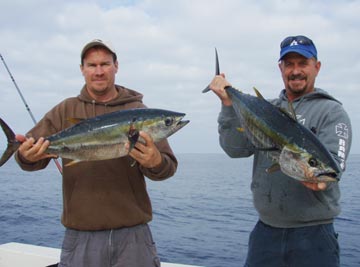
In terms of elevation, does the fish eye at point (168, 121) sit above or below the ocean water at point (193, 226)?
above

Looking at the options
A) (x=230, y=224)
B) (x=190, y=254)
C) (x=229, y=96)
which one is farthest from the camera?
(x=230, y=224)

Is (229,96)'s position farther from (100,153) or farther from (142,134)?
(100,153)

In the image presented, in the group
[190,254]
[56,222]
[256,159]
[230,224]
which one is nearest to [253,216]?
[230,224]

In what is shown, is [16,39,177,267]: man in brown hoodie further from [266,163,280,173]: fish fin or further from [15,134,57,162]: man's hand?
[266,163,280,173]: fish fin

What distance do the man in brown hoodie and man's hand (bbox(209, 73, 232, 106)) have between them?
70 centimetres

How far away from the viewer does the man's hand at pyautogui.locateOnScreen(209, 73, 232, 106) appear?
397 cm

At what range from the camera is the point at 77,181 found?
3.81m

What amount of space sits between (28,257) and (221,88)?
4.23 metres

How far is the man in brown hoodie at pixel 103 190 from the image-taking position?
3658 mm

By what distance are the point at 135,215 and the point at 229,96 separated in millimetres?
1439

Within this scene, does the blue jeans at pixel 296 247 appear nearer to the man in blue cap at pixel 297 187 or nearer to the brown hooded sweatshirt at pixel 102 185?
the man in blue cap at pixel 297 187

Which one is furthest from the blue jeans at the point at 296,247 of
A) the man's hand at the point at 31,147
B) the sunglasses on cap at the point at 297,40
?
the man's hand at the point at 31,147

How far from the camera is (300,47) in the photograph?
3873 mm

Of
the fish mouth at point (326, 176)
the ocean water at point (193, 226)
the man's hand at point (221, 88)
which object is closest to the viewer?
the fish mouth at point (326, 176)
